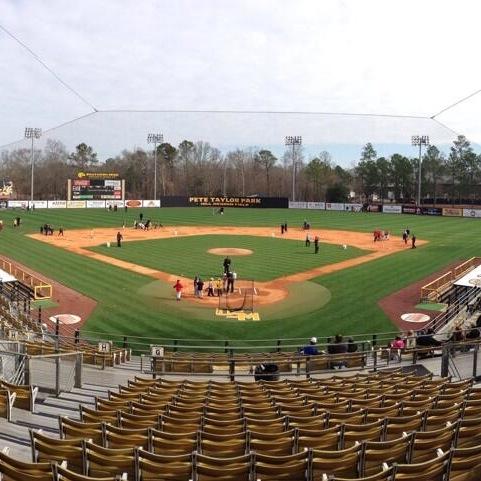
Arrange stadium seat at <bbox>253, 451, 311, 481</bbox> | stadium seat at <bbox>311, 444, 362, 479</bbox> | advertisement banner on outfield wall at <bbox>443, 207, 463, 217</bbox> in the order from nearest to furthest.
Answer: stadium seat at <bbox>253, 451, 311, 481</bbox> → stadium seat at <bbox>311, 444, 362, 479</bbox> → advertisement banner on outfield wall at <bbox>443, 207, 463, 217</bbox>

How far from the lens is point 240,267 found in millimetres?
40062

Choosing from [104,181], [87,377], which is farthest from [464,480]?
[104,181]

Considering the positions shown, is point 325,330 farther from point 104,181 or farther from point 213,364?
point 104,181

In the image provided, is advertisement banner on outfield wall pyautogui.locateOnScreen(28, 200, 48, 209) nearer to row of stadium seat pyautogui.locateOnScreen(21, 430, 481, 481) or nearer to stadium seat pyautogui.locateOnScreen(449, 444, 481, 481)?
row of stadium seat pyautogui.locateOnScreen(21, 430, 481, 481)

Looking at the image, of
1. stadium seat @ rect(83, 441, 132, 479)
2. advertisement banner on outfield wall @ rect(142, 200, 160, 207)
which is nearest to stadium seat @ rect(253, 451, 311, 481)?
stadium seat @ rect(83, 441, 132, 479)

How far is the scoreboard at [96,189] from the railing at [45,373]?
283 feet

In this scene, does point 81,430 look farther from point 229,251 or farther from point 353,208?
point 353,208

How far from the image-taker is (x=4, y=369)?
1405cm

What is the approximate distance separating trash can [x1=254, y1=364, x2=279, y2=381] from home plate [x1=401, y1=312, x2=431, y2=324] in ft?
Answer: 41.3

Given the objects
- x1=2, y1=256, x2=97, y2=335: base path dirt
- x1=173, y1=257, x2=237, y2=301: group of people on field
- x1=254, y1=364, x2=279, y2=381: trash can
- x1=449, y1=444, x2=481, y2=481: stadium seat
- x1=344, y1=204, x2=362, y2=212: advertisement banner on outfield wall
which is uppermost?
x1=344, y1=204, x2=362, y2=212: advertisement banner on outfield wall

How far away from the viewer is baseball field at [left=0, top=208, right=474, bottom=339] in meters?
26.4

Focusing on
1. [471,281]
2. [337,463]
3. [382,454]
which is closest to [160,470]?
[337,463]

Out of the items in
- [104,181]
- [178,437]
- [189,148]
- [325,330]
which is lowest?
[325,330]

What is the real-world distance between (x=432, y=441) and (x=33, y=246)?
47270mm
